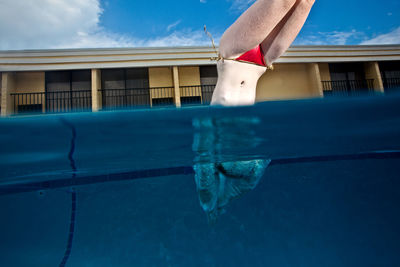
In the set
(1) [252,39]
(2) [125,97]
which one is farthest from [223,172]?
(2) [125,97]

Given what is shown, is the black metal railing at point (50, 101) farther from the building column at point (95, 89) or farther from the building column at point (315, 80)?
the building column at point (315, 80)

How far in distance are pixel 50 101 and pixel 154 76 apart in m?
6.05

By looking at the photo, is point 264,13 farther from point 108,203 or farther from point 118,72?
point 118,72

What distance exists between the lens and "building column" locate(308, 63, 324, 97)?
13414 millimetres

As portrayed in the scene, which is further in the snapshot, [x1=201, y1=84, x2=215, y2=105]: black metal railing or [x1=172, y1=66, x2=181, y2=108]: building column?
[x1=201, y1=84, x2=215, y2=105]: black metal railing

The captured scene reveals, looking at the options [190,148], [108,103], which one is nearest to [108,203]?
[108,103]

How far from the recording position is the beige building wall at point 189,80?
44.0ft

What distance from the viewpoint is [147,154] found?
3.34 meters

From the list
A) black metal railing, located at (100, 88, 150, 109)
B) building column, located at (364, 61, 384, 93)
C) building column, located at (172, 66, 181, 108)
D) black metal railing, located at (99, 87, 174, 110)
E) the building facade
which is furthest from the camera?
building column, located at (364, 61, 384, 93)

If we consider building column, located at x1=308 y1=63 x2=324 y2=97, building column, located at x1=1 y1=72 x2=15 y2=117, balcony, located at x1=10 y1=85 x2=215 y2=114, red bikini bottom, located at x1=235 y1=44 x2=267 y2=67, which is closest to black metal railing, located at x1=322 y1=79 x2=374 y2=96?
building column, located at x1=308 y1=63 x2=324 y2=97

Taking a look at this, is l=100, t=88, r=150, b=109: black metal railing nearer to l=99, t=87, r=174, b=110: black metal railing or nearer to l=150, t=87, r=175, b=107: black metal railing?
l=99, t=87, r=174, b=110: black metal railing

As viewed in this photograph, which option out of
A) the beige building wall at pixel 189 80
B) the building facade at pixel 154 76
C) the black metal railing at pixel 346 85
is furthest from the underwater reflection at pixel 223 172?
the black metal railing at pixel 346 85

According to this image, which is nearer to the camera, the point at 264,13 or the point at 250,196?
the point at 264,13

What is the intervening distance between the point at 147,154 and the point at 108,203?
1043 cm
